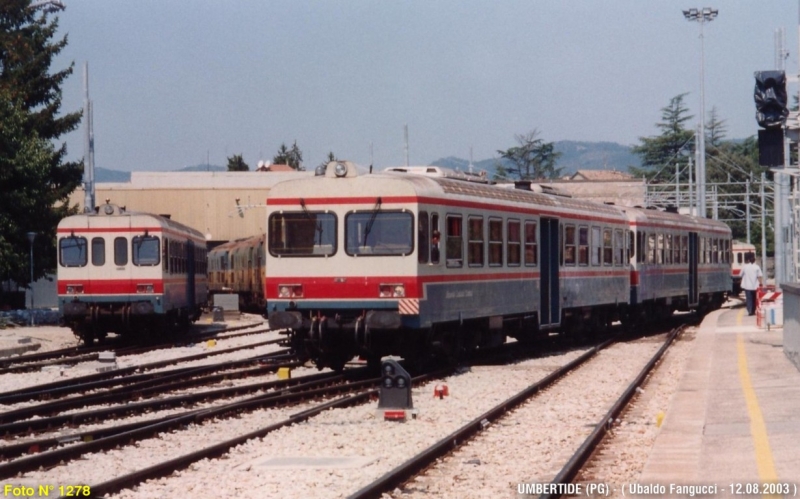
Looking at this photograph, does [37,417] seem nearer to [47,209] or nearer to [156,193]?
[47,209]

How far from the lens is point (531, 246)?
21.9 metres

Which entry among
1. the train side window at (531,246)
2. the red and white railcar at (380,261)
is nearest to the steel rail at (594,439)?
the red and white railcar at (380,261)

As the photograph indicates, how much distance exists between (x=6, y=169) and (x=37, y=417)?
23011mm

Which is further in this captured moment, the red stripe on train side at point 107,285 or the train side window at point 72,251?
the train side window at point 72,251

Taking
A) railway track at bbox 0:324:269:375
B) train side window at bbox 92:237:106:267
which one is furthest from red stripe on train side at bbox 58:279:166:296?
railway track at bbox 0:324:269:375

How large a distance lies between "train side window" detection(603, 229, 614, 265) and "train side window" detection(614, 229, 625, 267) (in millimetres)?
301

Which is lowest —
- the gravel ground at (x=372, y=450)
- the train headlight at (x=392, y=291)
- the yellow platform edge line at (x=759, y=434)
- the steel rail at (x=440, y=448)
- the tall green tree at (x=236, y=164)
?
the gravel ground at (x=372, y=450)

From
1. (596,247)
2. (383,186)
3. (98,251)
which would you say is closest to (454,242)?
(383,186)

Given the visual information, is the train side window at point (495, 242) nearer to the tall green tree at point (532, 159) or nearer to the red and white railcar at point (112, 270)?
the red and white railcar at point (112, 270)

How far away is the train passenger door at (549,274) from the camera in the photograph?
2267 cm

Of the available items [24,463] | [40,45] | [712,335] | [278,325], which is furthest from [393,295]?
[40,45]

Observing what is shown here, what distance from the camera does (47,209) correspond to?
38.1 metres

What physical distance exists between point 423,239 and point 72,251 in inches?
491

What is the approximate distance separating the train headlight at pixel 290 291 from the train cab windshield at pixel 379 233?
0.92 meters
